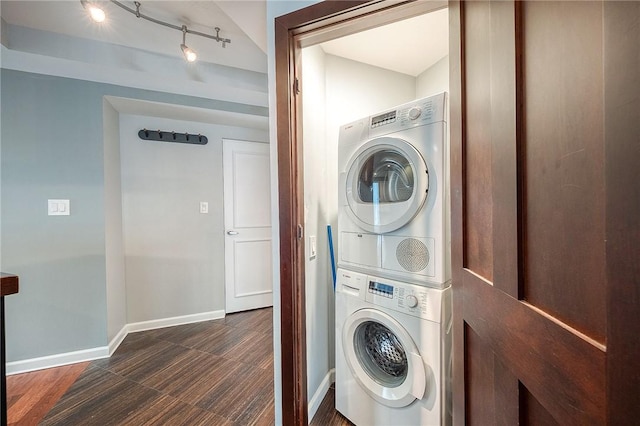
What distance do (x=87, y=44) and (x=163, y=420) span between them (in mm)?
2504

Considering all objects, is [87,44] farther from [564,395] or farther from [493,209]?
[564,395]

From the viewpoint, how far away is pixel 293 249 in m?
1.29

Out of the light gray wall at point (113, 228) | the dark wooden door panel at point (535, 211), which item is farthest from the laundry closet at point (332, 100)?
the light gray wall at point (113, 228)

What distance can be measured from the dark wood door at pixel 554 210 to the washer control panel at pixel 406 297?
50 centimetres

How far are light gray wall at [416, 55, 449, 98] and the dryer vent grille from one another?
1280mm

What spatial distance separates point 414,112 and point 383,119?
17 cm

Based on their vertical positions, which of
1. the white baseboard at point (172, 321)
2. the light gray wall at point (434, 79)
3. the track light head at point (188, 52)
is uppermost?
the track light head at point (188, 52)

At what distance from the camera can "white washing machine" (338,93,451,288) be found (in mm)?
1261

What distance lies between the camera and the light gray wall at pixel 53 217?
6.82ft

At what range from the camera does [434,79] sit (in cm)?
210

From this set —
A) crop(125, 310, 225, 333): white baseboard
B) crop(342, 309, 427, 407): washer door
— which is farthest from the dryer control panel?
crop(125, 310, 225, 333): white baseboard

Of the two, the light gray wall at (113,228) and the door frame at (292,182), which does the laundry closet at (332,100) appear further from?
the light gray wall at (113,228)

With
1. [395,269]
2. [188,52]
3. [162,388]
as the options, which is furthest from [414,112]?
[162,388]

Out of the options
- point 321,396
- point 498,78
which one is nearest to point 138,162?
point 321,396
